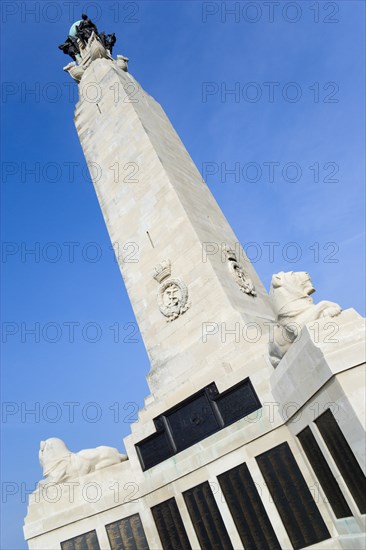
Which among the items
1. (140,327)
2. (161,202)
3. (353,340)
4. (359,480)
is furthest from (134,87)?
(359,480)

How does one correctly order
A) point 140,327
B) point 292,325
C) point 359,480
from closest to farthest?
1. point 359,480
2. point 292,325
3. point 140,327

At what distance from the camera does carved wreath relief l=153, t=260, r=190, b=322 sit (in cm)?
1410

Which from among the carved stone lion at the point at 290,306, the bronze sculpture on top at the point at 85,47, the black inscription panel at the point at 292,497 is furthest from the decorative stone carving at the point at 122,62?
the black inscription panel at the point at 292,497

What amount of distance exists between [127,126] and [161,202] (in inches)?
184

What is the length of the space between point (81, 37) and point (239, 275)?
1722 cm

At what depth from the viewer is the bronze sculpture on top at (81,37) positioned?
23.4 m

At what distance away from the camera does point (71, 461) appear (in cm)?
1344

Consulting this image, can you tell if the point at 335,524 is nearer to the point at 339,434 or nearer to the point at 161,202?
the point at 339,434

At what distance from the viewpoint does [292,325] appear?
9016mm

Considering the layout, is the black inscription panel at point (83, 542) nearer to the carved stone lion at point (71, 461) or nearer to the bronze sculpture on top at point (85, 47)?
the carved stone lion at point (71, 461)

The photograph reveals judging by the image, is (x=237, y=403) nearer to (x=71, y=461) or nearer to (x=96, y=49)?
(x=71, y=461)

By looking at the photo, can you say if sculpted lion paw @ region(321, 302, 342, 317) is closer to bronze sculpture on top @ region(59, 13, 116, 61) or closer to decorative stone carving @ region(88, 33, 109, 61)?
decorative stone carving @ region(88, 33, 109, 61)

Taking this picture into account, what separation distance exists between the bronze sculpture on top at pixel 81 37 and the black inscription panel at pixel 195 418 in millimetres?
20424

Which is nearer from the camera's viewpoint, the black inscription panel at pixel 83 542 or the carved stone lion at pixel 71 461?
the black inscription panel at pixel 83 542
